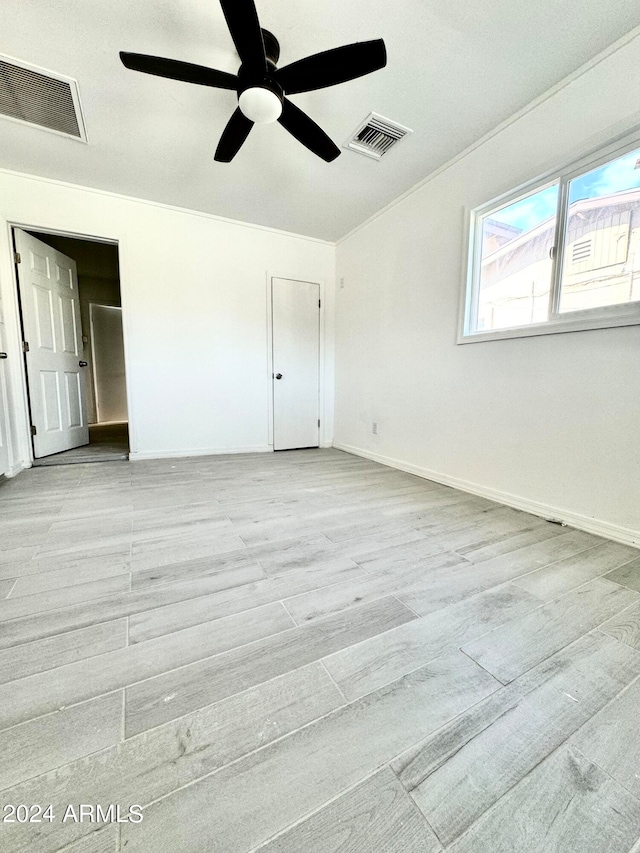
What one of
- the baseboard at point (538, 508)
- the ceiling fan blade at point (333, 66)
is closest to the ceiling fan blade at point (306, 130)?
the ceiling fan blade at point (333, 66)

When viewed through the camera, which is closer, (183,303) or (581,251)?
(581,251)

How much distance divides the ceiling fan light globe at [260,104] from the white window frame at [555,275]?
1.56m

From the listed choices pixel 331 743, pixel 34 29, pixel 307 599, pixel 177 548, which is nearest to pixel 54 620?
pixel 177 548

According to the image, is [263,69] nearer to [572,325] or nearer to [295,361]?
[572,325]

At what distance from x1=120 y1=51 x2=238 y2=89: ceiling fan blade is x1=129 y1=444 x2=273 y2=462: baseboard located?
3.00 meters

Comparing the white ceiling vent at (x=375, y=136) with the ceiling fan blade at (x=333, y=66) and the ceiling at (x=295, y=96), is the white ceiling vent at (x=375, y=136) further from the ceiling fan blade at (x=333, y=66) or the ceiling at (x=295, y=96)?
the ceiling fan blade at (x=333, y=66)

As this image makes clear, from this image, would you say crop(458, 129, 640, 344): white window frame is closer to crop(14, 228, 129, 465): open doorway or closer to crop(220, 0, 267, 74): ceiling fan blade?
crop(220, 0, 267, 74): ceiling fan blade

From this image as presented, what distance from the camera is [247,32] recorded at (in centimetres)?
147

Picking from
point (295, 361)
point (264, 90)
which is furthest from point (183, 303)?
point (264, 90)

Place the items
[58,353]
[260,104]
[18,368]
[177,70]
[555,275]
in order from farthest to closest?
[58,353] < [18,368] < [555,275] < [260,104] < [177,70]

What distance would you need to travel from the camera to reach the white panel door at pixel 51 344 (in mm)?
3219

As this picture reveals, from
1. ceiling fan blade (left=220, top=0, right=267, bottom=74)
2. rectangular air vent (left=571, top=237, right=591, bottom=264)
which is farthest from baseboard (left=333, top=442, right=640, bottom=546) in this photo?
ceiling fan blade (left=220, top=0, right=267, bottom=74)

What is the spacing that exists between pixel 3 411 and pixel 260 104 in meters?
3.00

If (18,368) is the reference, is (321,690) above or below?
below
